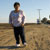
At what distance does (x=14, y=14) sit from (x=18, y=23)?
1.23ft

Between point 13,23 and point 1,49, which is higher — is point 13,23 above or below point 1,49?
above

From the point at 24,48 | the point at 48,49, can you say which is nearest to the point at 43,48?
the point at 48,49

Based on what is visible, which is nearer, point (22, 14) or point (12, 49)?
point (12, 49)

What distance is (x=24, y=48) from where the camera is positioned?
6793mm

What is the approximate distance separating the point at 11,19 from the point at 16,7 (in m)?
0.54

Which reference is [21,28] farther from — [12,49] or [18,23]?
[12,49]

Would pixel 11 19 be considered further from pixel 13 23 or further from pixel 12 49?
pixel 12 49

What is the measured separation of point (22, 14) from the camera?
7113mm

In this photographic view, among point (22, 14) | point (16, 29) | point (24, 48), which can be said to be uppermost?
point (22, 14)

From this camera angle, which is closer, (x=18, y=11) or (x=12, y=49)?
(x=12, y=49)

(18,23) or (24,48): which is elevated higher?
(18,23)

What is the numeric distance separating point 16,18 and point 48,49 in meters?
1.70

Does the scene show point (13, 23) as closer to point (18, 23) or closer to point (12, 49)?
point (18, 23)

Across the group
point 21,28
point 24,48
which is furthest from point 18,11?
point 24,48
